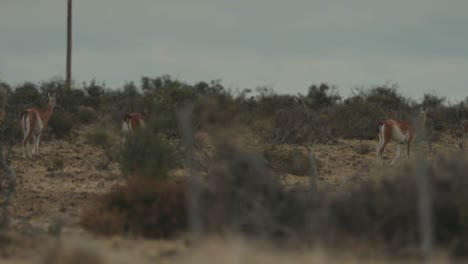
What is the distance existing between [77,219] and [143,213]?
83.7 inches

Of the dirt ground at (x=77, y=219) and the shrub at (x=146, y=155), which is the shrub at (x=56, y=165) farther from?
the shrub at (x=146, y=155)

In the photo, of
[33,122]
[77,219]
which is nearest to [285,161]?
[33,122]

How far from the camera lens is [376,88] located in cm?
4894

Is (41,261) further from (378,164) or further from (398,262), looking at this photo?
(378,164)

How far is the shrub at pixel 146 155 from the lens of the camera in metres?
17.1

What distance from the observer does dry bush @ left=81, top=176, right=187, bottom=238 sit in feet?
40.4

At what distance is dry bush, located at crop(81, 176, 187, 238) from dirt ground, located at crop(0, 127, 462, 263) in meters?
0.34

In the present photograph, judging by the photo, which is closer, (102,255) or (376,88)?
(102,255)

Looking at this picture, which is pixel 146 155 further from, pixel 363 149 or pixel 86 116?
pixel 86 116

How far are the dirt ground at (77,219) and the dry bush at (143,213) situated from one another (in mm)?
345

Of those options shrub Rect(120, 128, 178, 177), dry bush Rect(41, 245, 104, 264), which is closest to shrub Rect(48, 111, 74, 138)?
shrub Rect(120, 128, 178, 177)

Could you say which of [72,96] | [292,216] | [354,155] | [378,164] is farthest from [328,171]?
[72,96]

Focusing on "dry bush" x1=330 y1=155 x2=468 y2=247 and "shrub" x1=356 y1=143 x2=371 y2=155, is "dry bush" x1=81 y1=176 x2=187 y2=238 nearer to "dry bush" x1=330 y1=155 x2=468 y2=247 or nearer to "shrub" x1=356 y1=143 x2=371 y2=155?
"dry bush" x1=330 y1=155 x2=468 y2=247

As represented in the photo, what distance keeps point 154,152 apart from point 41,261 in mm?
7924
